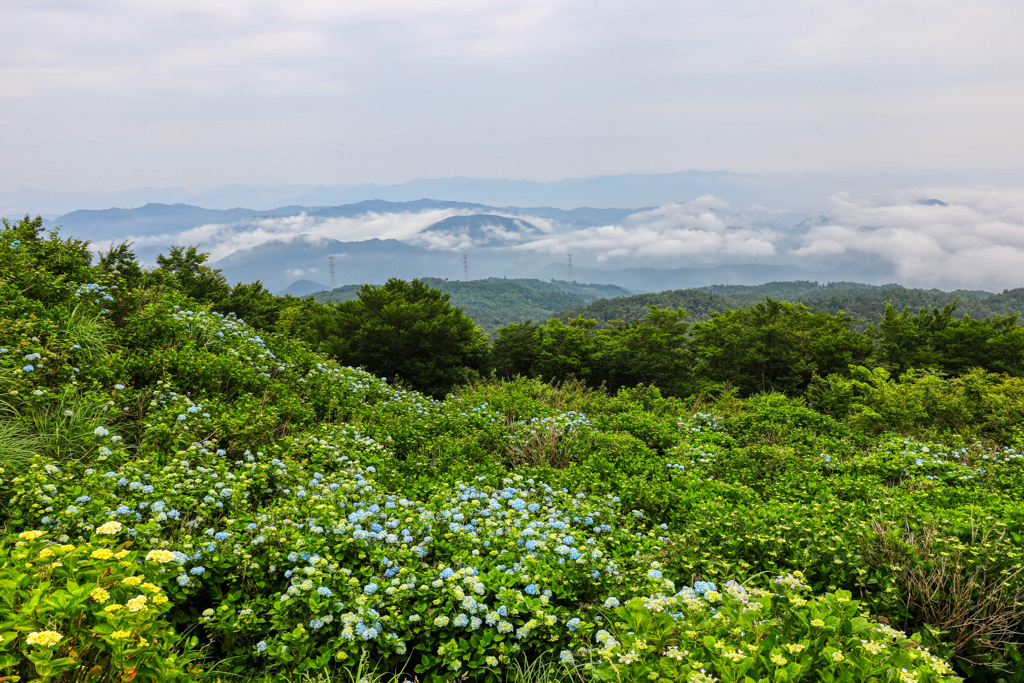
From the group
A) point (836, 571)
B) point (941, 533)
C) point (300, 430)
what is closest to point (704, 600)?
point (836, 571)

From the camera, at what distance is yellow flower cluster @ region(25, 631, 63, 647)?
170 centimetres

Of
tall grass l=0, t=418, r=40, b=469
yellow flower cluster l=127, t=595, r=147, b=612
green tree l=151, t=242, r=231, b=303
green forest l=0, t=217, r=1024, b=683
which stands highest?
green tree l=151, t=242, r=231, b=303

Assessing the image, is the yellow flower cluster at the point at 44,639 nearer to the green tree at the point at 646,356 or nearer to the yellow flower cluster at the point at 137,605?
the yellow flower cluster at the point at 137,605

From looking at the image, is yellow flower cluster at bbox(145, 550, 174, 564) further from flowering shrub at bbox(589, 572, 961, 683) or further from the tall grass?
the tall grass

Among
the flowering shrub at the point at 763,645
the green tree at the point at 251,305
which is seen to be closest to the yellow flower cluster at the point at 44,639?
the flowering shrub at the point at 763,645

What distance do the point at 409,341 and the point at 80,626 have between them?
875 inches

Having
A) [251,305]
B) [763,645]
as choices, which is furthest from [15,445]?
[251,305]

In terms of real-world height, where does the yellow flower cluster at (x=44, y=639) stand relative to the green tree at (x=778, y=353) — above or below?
above

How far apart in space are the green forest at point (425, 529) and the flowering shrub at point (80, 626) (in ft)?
0.04

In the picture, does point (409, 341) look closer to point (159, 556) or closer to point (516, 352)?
point (516, 352)

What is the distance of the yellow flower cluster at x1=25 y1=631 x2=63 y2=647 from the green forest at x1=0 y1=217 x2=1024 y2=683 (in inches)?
1.5

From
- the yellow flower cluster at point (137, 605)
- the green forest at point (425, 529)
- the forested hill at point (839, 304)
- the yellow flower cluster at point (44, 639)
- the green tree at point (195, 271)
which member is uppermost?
the green tree at point (195, 271)

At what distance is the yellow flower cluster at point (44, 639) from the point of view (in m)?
1.70

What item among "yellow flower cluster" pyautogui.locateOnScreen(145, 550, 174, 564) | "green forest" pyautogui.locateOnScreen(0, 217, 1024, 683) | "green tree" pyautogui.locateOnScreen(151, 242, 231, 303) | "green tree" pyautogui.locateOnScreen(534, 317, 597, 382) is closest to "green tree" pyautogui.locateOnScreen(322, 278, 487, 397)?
"green tree" pyautogui.locateOnScreen(534, 317, 597, 382)
